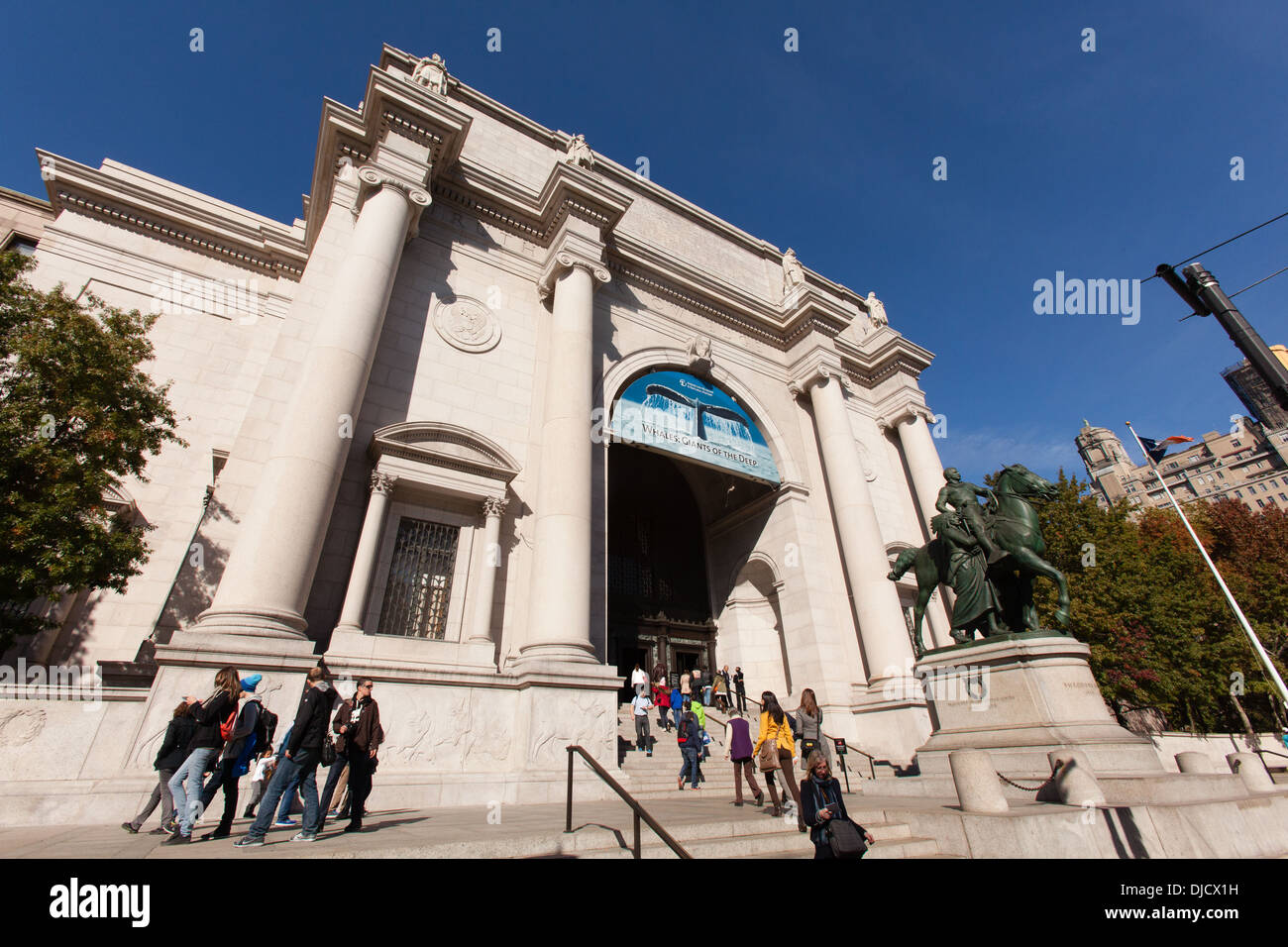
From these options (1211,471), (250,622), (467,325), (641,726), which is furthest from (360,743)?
(1211,471)

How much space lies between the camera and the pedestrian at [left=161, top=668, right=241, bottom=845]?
5680mm

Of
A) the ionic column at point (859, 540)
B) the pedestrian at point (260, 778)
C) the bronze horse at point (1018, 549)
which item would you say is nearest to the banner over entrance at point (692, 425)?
the ionic column at point (859, 540)

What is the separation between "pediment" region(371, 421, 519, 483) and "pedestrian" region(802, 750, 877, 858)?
9591 millimetres

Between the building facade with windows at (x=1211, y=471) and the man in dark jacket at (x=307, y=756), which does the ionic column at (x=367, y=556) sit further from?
the building facade with windows at (x=1211, y=471)

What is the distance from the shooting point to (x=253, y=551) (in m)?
9.45

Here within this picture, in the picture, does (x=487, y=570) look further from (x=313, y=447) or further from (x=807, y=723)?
(x=807, y=723)

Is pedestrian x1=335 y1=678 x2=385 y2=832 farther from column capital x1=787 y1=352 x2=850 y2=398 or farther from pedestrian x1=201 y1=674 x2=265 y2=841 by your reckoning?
column capital x1=787 y1=352 x2=850 y2=398

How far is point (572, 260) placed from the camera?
52.2ft

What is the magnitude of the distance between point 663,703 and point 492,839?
1145 centimetres

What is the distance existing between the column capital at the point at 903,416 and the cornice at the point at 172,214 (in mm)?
21216

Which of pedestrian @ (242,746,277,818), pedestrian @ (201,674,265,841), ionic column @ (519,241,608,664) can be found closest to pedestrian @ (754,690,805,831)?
ionic column @ (519,241,608,664)
